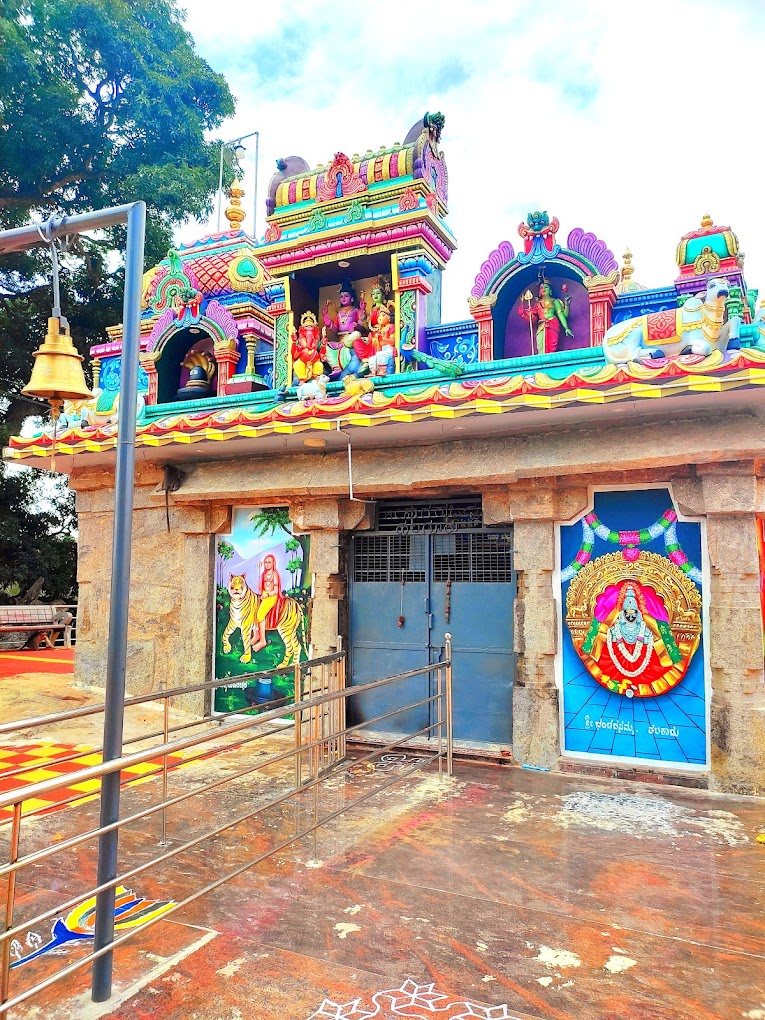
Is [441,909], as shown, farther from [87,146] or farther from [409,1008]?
[87,146]

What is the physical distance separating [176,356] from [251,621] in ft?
12.4

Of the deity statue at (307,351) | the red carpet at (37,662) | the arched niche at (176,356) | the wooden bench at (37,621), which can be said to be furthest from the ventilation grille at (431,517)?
the wooden bench at (37,621)

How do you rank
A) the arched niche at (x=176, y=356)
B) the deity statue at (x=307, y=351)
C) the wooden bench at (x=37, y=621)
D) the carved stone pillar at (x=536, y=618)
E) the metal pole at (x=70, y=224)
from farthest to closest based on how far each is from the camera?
the wooden bench at (x=37, y=621), the arched niche at (x=176, y=356), the deity statue at (x=307, y=351), the carved stone pillar at (x=536, y=618), the metal pole at (x=70, y=224)

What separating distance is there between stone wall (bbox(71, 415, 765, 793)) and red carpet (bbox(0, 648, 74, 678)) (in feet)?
8.36

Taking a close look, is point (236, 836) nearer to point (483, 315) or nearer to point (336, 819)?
point (336, 819)

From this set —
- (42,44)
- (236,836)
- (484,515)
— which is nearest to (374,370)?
(484,515)

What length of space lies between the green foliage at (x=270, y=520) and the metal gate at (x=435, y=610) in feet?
2.69

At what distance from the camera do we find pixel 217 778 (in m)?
5.61

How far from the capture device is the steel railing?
2.21 m

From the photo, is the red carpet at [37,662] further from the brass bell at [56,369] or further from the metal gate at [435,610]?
the brass bell at [56,369]


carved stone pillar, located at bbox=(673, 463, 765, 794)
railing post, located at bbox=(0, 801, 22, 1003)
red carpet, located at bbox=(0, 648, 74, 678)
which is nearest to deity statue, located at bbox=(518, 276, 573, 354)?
carved stone pillar, located at bbox=(673, 463, 765, 794)

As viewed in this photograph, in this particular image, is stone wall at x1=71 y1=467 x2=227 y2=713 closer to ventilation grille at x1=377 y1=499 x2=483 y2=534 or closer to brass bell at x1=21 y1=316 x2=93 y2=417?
ventilation grille at x1=377 y1=499 x2=483 y2=534

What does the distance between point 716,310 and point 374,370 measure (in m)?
3.22

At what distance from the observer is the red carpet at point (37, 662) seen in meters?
10.3
